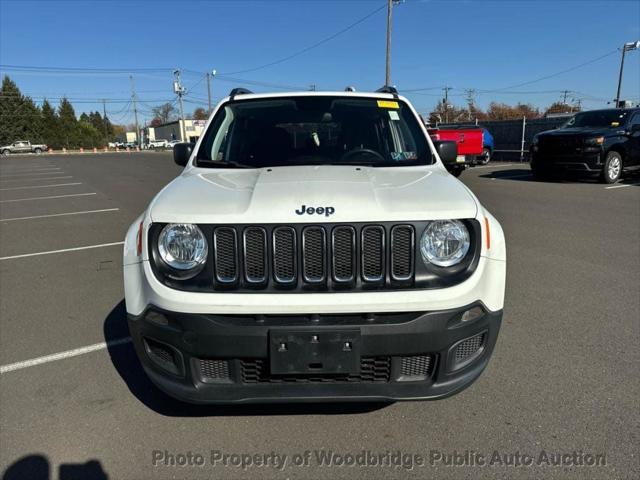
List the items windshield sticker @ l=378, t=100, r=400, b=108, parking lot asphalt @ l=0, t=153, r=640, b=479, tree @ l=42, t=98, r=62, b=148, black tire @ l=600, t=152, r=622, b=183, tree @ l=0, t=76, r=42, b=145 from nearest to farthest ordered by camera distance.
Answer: parking lot asphalt @ l=0, t=153, r=640, b=479 → windshield sticker @ l=378, t=100, r=400, b=108 → black tire @ l=600, t=152, r=622, b=183 → tree @ l=0, t=76, r=42, b=145 → tree @ l=42, t=98, r=62, b=148

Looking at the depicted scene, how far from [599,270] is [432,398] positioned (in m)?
4.06

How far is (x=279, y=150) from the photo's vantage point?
11.8 ft

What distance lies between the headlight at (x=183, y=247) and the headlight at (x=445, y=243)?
1083 millimetres

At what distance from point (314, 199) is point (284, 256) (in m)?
0.32

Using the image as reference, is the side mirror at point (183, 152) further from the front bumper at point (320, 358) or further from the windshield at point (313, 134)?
the front bumper at point (320, 358)

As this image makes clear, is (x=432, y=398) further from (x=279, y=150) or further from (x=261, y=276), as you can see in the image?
(x=279, y=150)

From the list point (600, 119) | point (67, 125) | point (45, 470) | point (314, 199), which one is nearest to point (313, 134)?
point (314, 199)

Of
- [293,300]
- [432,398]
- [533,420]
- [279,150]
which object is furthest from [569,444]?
[279,150]

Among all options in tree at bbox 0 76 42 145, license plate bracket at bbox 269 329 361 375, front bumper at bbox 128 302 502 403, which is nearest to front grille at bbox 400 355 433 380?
front bumper at bbox 128 302 502 403

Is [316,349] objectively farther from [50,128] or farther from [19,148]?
[50,128]

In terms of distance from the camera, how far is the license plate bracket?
2209mm

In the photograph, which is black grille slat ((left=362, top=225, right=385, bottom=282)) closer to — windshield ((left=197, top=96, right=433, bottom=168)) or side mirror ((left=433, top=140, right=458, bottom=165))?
windshield ((left=197, top=96, right=433, bottom=168))

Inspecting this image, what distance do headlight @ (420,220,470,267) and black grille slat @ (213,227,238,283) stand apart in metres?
0.91

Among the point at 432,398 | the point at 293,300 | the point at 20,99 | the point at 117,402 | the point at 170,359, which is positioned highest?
the point at 20,99
